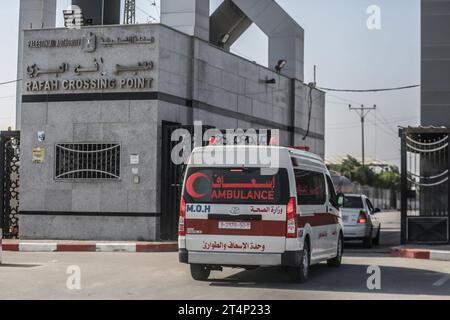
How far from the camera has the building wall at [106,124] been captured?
21.3 metres

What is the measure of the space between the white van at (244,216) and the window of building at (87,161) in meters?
9.24

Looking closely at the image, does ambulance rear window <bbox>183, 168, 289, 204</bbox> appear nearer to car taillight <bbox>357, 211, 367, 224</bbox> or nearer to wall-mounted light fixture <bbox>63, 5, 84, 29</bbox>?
car taillight <bbox>357, 211, 367, 224</bbox>

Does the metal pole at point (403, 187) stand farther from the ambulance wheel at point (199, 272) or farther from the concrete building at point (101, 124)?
the ambulance wheel at point (199, 272)

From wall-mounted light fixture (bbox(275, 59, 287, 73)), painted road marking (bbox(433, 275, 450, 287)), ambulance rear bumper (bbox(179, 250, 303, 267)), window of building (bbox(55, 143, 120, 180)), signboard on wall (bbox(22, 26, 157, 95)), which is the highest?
wall-mounted light fixture (bbox(275, 59, 287, 73))

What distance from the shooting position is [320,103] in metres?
35.3

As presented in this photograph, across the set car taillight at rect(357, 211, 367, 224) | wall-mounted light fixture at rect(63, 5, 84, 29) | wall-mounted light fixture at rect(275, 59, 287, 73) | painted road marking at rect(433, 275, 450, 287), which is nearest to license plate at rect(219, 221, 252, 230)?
painted road marking at rect(433, 275, 450, 287)

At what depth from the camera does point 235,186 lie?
12.4 meters

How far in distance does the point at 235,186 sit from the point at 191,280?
6.01 feet

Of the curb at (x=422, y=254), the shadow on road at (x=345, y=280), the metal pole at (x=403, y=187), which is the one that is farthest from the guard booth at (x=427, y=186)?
the shadow on road at (x=345, y=280)

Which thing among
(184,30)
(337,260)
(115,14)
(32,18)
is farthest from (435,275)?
(32,18)

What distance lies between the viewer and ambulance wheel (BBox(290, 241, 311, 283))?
491 inches

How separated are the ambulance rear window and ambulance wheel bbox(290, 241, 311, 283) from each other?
1.12m

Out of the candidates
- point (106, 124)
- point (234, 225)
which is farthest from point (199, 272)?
point (106, 124)

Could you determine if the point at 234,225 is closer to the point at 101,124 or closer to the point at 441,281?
the point at 441,281
